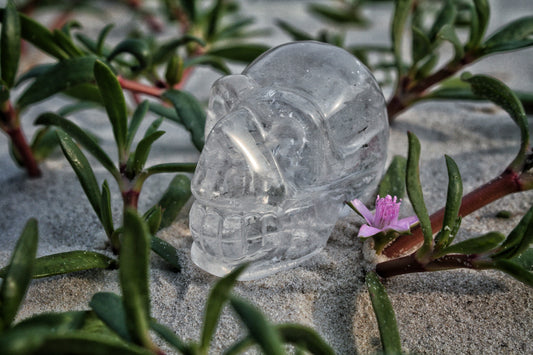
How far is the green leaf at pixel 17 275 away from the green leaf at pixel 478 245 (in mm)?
815

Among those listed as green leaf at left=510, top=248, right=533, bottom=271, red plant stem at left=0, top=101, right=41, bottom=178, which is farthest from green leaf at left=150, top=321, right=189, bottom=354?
red plant stem at left=0, top=101, right=41, bottom=178

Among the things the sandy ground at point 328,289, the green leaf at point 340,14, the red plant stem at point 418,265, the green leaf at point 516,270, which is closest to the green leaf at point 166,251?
the sandy ground at point 328,289

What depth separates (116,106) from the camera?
4.55 ft

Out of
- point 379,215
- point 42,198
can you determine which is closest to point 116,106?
point 42,198

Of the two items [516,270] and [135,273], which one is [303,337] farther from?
[516,270]

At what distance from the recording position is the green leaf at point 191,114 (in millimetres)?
1508

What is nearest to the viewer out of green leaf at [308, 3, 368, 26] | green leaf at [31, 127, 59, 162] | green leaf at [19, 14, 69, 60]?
green leaf at [19, 14, 69, 60]

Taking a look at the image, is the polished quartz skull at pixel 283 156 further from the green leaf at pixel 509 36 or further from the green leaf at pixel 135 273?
the green leaf at pixel 509 36

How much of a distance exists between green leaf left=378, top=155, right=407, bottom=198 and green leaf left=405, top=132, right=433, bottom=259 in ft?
0.87

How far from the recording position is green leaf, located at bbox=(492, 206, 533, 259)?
1053mm

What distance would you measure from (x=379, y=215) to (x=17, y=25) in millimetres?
1083

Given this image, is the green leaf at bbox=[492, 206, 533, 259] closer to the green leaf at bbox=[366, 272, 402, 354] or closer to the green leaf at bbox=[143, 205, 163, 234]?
the green leaf at bbox=[366, 272, 402, 354]

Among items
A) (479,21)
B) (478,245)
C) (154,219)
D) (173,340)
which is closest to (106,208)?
(154,219)

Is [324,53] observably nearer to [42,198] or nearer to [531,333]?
[531,333]
